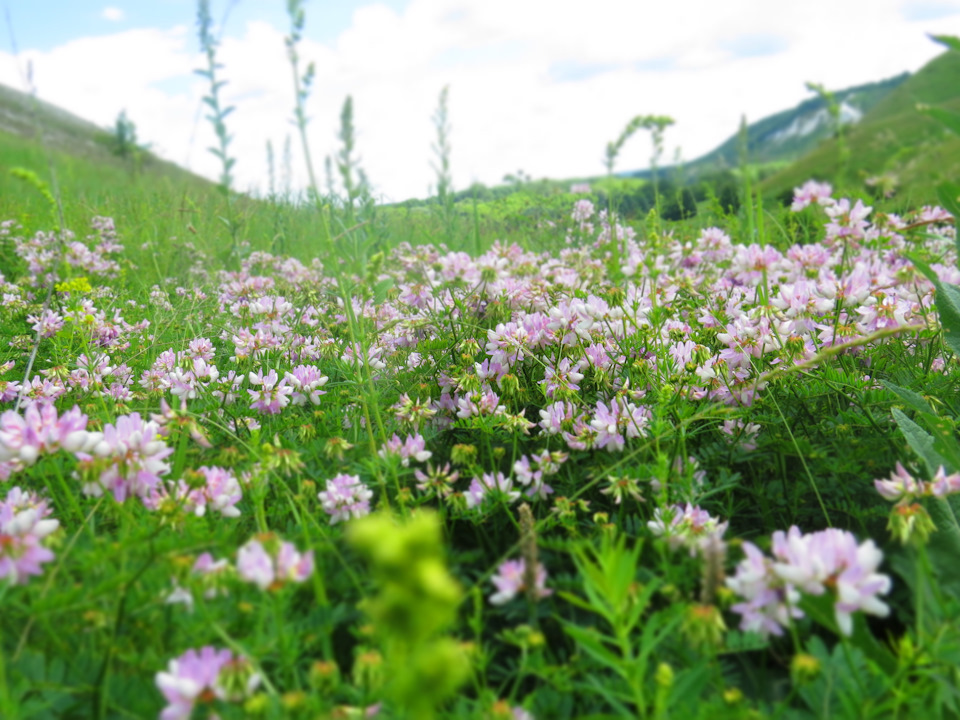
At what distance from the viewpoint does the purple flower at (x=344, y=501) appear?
5.29ft

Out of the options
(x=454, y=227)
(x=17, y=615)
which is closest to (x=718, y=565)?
(x=17, y=615)

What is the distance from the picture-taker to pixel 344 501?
64.2 inches

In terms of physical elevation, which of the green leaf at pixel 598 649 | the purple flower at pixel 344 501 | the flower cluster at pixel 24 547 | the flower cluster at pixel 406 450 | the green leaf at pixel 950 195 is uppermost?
the green leaf at pixel 950 195

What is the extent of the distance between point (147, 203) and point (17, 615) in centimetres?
650

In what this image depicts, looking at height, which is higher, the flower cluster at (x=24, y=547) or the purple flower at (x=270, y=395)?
the purple flower at (x=270, y=395)

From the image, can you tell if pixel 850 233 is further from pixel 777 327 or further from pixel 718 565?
pixel 718 565

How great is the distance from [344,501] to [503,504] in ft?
1.27

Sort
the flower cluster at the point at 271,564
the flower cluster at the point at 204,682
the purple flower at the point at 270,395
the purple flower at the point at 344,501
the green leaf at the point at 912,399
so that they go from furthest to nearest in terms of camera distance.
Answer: the purple flower at the point at 270,395
the green leaf at the point at 912,399
the purple flower at the point at 344,501
the flower cluster at the point at 271,564
the flower cluster at the point at 204,682

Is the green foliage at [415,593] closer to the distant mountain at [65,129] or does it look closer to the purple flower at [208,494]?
the purple flower at [208,494]

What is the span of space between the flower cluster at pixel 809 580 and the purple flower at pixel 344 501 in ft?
2.81

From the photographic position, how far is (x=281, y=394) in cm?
224

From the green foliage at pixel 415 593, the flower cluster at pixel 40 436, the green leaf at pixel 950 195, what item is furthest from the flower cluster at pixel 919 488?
the flower cluster at pixel 40 436

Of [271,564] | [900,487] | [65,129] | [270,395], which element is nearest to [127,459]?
[271,564]

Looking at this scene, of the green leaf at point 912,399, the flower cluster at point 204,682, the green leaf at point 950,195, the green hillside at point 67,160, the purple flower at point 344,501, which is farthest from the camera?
the green hillside at point 67,160
